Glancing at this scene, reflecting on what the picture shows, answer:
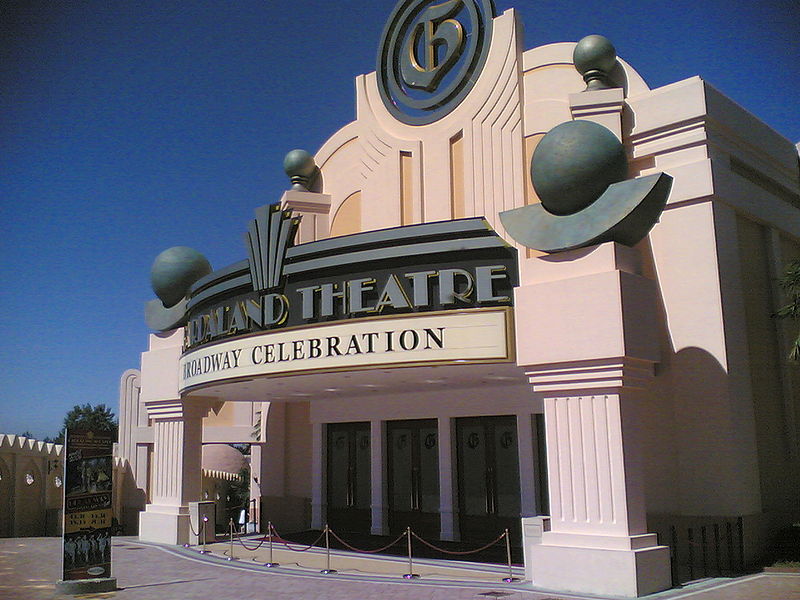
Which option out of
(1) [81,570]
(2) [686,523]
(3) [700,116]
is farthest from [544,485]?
(1) [81,570]

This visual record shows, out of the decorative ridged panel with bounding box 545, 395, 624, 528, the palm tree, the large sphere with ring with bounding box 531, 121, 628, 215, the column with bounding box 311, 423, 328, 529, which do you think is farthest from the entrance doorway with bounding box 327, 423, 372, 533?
the palm tree

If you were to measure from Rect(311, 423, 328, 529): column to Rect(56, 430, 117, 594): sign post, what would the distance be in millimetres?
10445

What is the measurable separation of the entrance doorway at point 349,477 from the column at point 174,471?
13.9ft

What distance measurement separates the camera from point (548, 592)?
47.4 ft

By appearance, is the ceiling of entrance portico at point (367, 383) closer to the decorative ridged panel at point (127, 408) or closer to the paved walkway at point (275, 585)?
the paved walkway at point (275, 585)

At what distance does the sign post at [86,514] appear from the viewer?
50.8 ft

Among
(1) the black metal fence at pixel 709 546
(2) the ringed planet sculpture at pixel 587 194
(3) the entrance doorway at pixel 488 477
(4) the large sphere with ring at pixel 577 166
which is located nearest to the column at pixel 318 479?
(3) the entrance doorway at pixel 488 477

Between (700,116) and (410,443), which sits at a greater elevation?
(700,116)

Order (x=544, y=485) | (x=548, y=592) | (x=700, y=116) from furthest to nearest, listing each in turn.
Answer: (x=544, y=485) < (x=700, y=116) < (x=548, y=592)

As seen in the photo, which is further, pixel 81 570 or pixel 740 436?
pixel 740 436

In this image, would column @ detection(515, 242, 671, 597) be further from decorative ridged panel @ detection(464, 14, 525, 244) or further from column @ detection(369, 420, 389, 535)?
column @ detection(369, 420, 389, 535)

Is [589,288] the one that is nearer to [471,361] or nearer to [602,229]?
[602,229]

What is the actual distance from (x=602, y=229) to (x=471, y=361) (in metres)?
3.78

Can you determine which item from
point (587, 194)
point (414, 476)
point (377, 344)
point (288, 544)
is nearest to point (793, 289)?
point (587, 194)
